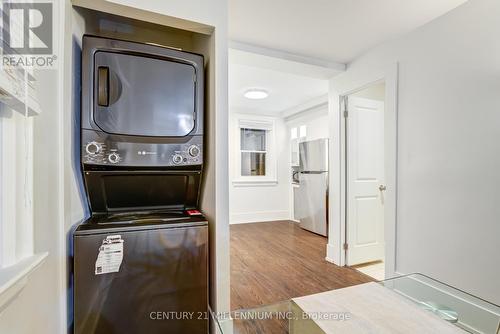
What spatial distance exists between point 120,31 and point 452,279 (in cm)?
289

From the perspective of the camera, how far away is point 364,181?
284cm

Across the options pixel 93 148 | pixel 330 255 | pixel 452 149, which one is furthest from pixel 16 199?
pixel 330 255

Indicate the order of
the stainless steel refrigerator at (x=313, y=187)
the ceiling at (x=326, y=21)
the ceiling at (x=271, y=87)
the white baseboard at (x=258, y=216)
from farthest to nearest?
the white baseboard at (x=258, y=216) → the stainless steel refrigerator at (x=313, y=187) → the ceiling at (x=271, y=87) → the ceiling at (x=326, y=21)

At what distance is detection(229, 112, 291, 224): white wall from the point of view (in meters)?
4.79

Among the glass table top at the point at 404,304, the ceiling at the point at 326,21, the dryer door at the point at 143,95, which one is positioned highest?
the ceiling at the point at 326,21

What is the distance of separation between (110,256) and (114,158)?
1.57ft

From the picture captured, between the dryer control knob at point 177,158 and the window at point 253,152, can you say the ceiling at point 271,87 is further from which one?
the dryer control knob at point 177,158

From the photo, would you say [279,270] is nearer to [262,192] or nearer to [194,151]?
[194,151]

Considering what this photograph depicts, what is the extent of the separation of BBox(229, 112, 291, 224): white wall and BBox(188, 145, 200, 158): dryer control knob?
340 centimetres

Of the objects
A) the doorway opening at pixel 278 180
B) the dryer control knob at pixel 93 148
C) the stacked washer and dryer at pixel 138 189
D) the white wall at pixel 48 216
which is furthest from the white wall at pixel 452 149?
the white wall at pixel 48 216

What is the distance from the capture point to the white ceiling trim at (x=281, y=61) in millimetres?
2223

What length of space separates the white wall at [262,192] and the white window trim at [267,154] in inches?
0.9

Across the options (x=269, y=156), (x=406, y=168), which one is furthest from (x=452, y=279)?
(x=269, y=156)

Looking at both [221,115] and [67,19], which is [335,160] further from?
[67,19]
